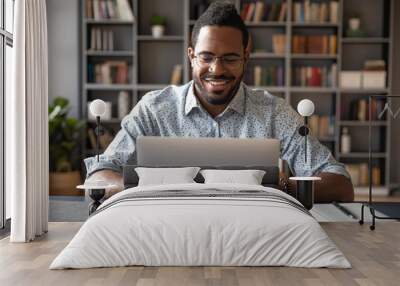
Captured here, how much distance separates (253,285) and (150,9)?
18.7ft

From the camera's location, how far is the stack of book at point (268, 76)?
25.9 ft

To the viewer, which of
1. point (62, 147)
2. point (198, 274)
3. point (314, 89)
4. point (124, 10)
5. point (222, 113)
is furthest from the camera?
Answer: point (314, 89)

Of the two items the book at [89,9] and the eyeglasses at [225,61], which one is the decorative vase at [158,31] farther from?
the eyeglasses at [225,61]

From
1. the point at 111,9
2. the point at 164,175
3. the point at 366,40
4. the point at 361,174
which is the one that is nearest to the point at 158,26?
the point at 111,9

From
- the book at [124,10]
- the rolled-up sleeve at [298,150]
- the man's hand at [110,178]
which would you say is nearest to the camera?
the man's hand at [110,178]

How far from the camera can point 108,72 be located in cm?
791

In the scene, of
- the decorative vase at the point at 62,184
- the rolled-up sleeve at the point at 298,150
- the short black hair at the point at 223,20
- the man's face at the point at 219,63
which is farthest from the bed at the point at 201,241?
the decorative vase at the point at 62,184

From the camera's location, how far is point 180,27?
26.7ft

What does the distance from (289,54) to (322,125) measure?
0.96 metres

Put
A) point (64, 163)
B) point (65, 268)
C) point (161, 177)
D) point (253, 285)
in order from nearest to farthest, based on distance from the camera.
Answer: point (253, 285) < point (65, 268) < point (161, 177) < point (64, 163)

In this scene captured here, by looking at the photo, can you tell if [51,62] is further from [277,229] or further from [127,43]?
[277,229]

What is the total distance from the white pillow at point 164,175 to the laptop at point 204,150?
9.7 inches

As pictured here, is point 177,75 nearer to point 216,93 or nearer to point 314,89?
point 314,89

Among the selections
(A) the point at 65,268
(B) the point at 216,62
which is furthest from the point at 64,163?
(A) the point at 65,268
